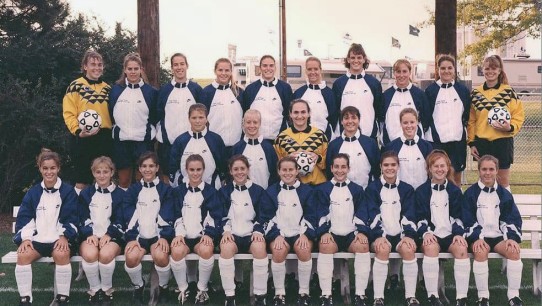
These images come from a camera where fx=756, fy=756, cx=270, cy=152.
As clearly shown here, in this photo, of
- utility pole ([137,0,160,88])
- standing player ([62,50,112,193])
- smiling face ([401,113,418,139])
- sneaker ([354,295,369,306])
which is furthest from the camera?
utility pole ([137,0,160,88])

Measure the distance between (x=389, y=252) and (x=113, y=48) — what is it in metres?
6.75

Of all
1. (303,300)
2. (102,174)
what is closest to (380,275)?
(303,300)

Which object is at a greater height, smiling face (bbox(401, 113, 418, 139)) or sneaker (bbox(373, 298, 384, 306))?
smiling face (bbox(401, 113, 418, 139))

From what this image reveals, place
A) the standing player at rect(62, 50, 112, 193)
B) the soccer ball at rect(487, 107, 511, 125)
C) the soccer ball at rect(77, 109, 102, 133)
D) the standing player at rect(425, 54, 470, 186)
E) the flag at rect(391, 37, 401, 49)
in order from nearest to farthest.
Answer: the soccer ball at rect(487, 107, 511, 125) < the soccer ball at rect(77, 109, 102, 133) < the standing player at rect(425, 54, 470, 186) < the standing player at rect(62, 50, 112, 193) < the flag at rect(391, 37, 401, 49)

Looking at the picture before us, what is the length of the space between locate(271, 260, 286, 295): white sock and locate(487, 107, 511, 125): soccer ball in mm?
2200

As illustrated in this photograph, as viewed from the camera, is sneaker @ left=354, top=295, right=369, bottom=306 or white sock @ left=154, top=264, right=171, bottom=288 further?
white sock @ left=154, top=264, right=171, bottom=288

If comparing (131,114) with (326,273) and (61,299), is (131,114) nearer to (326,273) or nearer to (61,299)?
(61,299)

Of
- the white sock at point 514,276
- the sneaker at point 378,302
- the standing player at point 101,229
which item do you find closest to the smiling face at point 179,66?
the standing player at point 101,229

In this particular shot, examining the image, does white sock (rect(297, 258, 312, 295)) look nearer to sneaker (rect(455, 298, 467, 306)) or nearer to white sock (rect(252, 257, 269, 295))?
white sock (rect(252, 257, 269, 295))

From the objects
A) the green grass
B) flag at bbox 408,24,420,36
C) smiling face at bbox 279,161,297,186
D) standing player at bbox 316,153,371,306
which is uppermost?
flag at bbox 408,24,420,36

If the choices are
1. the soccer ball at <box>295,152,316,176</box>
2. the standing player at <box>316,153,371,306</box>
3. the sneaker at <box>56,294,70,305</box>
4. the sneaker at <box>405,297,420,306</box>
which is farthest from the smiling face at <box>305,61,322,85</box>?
the sneaker at <box>56,294,70,305</box>

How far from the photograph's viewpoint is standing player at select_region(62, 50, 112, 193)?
672cm

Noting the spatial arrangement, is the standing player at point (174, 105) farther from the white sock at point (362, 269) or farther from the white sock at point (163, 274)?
the white sock at point (362, 269)

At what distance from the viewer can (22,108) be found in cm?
989
